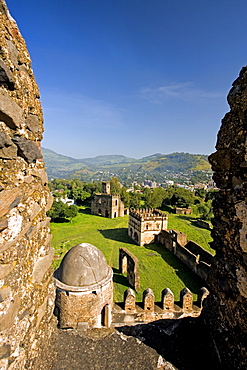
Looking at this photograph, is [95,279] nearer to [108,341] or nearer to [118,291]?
[108,341]

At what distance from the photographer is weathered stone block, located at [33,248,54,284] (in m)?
3.37

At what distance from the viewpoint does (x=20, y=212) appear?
2967 millimetres

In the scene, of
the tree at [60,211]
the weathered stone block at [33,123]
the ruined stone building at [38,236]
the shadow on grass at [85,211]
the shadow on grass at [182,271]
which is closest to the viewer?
the ruined stone building at [38,236]

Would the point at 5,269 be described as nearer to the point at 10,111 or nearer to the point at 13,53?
the point at 10,111

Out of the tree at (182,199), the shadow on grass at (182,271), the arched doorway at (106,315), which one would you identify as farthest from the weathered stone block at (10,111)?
the tree at (182,199)

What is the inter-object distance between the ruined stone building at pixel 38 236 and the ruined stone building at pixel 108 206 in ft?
140

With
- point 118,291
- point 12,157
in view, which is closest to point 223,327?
point 12,157

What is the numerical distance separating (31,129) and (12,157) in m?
0.71

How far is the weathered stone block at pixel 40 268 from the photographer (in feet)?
11.0

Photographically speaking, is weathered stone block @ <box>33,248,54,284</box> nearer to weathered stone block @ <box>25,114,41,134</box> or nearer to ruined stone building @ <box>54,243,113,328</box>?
weathered stone block @ <box>25,114,41,134</box>

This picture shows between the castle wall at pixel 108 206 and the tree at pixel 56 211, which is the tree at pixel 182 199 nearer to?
the castle wall at pixel 108 206

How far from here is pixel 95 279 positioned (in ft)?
27.8

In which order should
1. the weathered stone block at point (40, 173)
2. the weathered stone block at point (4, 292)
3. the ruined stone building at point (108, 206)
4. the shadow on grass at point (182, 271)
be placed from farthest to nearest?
the ruined stone building at point (108, 206)
the shadow on grass at point (182, 271)
the weathered stone block at point (40, 173)
the weathered stone block at point (4, 292)

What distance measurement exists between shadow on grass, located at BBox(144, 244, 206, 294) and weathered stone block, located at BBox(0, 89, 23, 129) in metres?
18.2
